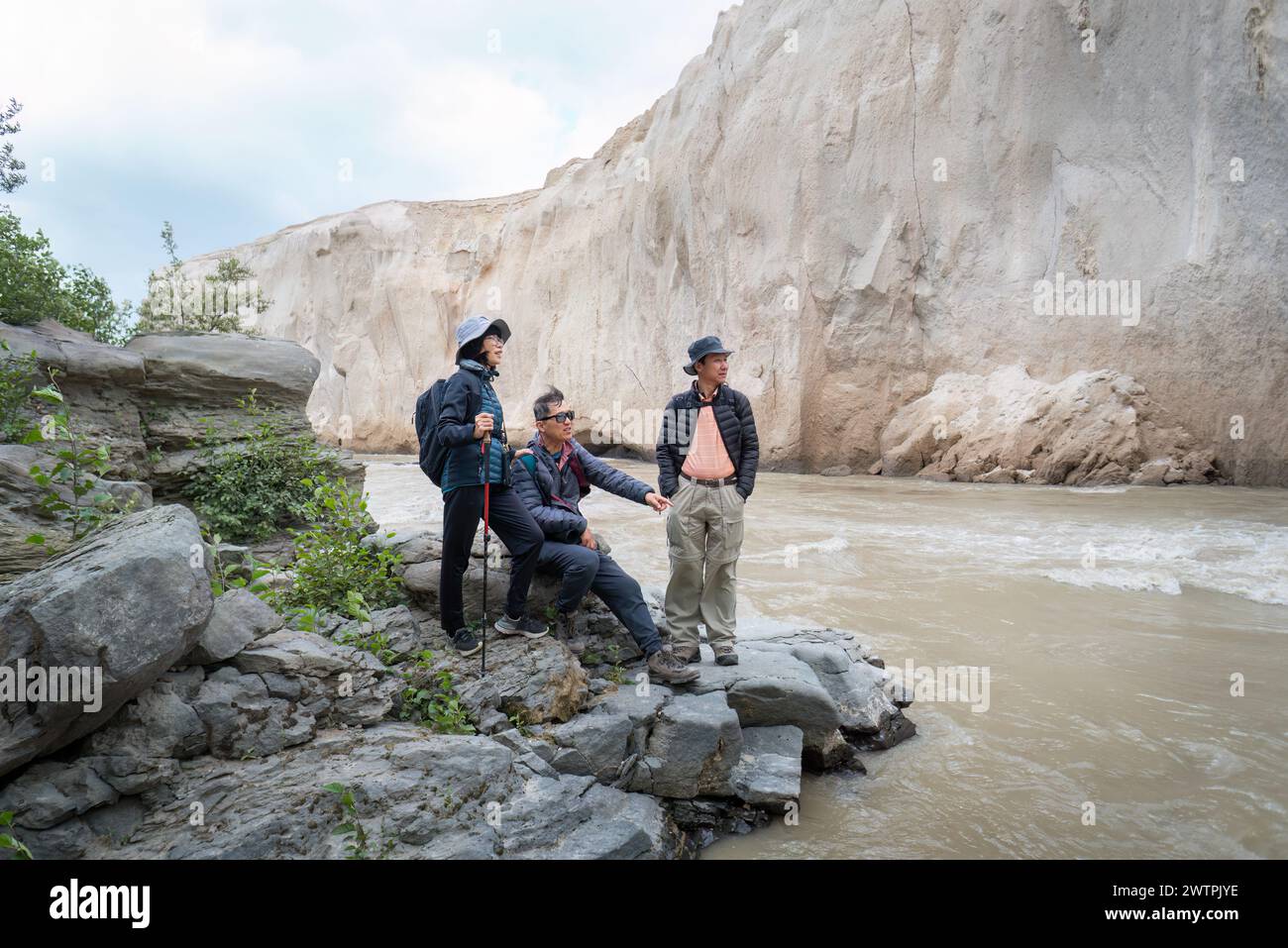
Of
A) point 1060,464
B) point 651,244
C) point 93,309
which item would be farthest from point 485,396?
point 651,244

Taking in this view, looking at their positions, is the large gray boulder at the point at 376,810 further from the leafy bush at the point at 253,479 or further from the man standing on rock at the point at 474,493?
the leafy bush at the point at 253,479

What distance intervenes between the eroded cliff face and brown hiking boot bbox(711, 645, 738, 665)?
556 inches

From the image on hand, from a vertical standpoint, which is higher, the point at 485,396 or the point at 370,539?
the point at 485,396

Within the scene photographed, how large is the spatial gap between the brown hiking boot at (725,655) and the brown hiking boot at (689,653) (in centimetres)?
11

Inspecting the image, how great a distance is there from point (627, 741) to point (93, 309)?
800cm

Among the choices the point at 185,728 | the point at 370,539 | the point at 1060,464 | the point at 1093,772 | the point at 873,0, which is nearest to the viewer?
the point at 185,728

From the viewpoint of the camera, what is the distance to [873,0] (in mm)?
19094

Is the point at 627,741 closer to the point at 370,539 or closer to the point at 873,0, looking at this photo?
the point at 370,539

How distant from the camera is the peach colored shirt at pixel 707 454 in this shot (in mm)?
4191

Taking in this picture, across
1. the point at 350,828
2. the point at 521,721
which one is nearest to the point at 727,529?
the point at 521,721

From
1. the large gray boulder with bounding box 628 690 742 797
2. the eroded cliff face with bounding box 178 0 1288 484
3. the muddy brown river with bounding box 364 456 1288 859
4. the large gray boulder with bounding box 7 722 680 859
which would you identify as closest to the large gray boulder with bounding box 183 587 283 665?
the large gray boulder with bounding box 7 722 680 859

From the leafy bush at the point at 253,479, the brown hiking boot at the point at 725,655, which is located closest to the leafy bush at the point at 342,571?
the brown hiking boot at the point at 725,655

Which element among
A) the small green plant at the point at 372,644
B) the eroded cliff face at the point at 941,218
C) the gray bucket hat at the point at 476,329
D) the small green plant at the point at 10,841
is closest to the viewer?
the small green plant at the point at 10,841

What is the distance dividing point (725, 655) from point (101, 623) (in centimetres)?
292
